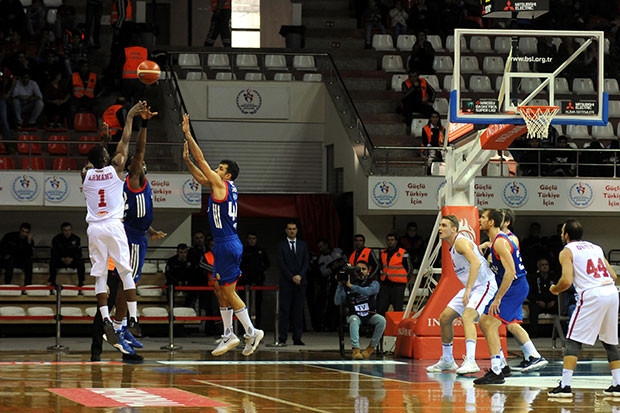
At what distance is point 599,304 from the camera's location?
1084cm

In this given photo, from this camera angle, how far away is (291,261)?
1938 cm

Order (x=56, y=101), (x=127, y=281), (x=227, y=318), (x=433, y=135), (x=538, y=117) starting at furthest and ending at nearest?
(x=56, y=101), (x=433, y=135), (x=538, y=117), (x=227, y=318), (x=127, y=281)

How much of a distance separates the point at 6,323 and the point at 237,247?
30.4ft

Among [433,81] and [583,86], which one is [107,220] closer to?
[583,86]

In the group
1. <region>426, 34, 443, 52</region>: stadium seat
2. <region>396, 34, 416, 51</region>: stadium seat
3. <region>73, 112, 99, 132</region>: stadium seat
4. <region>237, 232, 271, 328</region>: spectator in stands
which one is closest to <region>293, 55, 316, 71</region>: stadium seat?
<region>396, 34, 416, 51</region>: stadium seat

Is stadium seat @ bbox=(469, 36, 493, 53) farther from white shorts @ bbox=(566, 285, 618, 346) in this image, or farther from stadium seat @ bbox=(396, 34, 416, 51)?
white shorts @ bbox=(566, 285, 618, 346)

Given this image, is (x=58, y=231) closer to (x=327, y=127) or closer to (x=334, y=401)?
(x=327, y=127)

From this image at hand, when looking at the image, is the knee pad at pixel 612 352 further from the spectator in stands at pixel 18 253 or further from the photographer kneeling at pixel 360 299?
the spectator in stands at pixel 18 253

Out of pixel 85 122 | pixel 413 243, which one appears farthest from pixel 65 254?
pixel 413 243

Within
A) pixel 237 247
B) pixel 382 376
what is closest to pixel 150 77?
pixel 237 247

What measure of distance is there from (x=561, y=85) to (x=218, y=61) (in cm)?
1199

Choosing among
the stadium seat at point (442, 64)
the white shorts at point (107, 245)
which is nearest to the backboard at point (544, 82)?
the white shorts at point (107, 245)

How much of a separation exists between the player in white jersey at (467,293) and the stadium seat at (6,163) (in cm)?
1069

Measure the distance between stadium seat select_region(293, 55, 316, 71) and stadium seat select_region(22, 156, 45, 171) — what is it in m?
6.78
